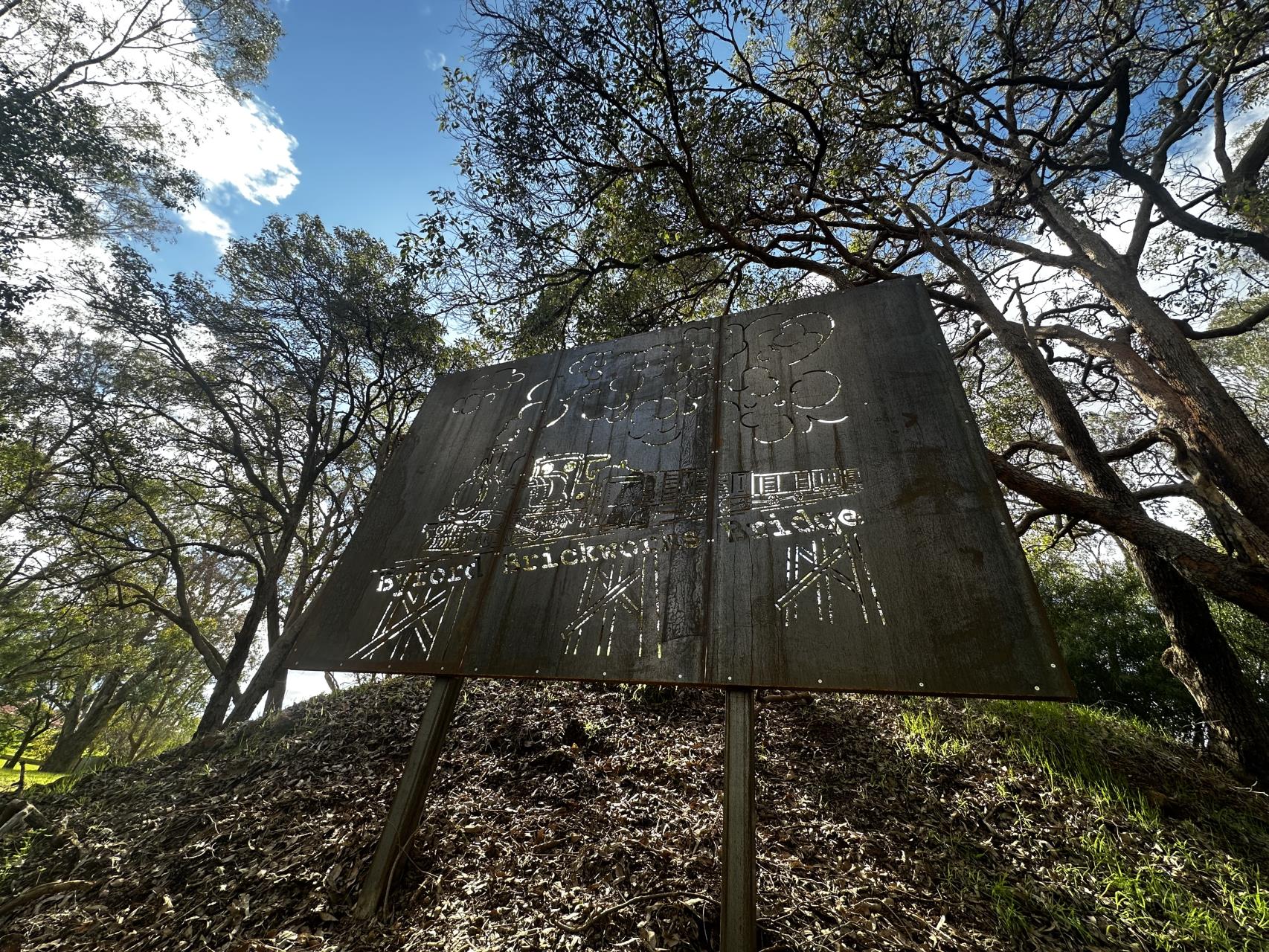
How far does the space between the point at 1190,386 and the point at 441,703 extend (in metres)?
6.47

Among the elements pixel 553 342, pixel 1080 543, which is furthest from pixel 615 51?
pixel 1080 543

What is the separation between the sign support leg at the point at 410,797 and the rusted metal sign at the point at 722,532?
24 cm

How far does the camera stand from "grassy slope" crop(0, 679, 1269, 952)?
221 cm

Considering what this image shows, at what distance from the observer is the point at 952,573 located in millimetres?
1954

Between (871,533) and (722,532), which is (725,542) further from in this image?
(871,533)

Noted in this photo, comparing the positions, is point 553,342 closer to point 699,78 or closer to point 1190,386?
point 699,78

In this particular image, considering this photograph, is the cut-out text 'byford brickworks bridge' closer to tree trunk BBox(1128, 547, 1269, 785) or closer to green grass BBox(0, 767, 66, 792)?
tree trunk BBox(1128, 547, 1269, 785)

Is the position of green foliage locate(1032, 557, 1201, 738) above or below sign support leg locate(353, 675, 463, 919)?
above

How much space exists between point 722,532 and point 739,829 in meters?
1.21

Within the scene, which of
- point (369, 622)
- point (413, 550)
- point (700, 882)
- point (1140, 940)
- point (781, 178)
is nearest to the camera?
point (1140, 940)

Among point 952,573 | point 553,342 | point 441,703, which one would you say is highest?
point 553,342

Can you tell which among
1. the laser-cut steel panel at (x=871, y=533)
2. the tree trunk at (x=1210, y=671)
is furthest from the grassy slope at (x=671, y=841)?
the laser-cut steel panel at (x=871, y=533)

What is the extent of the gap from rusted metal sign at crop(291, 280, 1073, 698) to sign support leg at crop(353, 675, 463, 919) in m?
0.24

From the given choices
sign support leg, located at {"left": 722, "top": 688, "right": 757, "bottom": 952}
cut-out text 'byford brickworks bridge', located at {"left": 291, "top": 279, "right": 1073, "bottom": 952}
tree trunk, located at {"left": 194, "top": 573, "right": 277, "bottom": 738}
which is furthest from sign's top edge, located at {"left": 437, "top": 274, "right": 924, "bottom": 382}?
tree trunk, located at {"left": 194, "top": 573, "right": 277, "bottom": 738}
